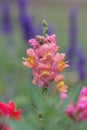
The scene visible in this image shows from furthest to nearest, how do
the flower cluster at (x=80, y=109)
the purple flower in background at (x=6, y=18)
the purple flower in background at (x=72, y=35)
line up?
the purple flower in background at (x=6, y=18)
the purple flower in background at (x=72, y=35)
the flower cluster at (x=80, y=109)

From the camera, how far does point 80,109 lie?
2.01 meters

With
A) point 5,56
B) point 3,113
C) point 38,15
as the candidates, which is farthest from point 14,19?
point 3,113

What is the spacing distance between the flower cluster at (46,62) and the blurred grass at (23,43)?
0.35 ft

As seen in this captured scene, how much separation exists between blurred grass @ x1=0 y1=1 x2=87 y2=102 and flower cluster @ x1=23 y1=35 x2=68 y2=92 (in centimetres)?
11

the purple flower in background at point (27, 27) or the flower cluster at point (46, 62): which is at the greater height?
the purple flower in background at point (27, 27)

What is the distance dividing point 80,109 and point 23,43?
13.7 ft

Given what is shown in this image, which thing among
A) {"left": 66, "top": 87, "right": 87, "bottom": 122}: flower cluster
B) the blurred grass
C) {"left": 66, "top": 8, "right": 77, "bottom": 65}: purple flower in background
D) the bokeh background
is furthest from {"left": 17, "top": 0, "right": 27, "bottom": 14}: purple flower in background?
{"left": 66, "top": 87, "right": 87, "bottom": 122}: flower cluster

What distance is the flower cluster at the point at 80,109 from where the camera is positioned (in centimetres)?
195

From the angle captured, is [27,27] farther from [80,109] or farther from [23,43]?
[80,109]

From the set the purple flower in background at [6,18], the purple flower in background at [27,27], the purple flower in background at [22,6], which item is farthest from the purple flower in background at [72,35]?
the purple flower in background at [6,18]

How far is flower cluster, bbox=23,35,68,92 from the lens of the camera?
1.55 metres

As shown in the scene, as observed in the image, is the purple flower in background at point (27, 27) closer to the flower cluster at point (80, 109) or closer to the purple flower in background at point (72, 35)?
the purple flower in background at point (72, 35)

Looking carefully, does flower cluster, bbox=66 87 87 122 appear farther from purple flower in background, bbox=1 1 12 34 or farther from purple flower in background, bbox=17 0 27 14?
purple flower in background, bbox=1 1 12 34

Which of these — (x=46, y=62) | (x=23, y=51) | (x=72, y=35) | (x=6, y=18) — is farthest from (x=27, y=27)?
(x=46, y=62)
